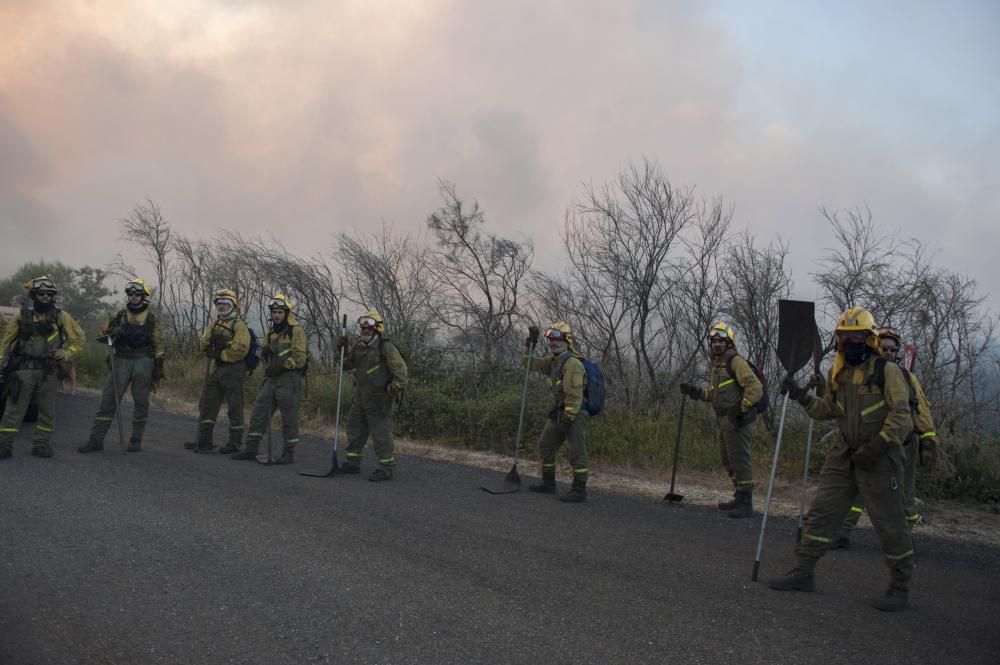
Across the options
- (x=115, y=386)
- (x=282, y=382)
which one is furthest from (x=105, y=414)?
(x=282, y=382)

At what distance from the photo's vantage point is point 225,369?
9.91 meters

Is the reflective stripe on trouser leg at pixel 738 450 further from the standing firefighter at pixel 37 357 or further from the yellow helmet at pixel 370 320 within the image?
the standing firefighter at pixel 37 357

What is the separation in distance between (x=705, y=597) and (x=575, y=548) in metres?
1.31

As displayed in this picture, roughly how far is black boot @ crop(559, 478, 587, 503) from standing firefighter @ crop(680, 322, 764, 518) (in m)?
1.56

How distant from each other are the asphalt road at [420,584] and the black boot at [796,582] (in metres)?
0.09

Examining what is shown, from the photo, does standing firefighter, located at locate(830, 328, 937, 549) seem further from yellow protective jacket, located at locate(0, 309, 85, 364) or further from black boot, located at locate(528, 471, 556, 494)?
yellow protective jacket, located at locate(0, 309, 85, 364)

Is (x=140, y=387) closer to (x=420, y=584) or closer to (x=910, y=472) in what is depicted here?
(x=420, y=584)

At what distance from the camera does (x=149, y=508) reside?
252 inches

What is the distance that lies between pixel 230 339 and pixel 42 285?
230 centimetres

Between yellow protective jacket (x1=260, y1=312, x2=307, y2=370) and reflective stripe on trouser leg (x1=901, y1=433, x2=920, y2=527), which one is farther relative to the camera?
yellow protective jacket (x1=260, y1=312, x2=307, y2=370)

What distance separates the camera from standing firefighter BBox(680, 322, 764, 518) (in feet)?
25.8

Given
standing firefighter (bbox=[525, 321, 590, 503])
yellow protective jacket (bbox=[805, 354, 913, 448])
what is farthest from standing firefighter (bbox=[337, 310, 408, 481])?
yellow protective jacket (bbox=[805, 354, 913, 448])

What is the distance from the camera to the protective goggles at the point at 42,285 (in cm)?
871

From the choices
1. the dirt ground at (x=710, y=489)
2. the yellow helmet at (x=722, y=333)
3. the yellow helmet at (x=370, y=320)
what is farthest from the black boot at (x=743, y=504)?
the yellow helmet at (x=370, y=320)
